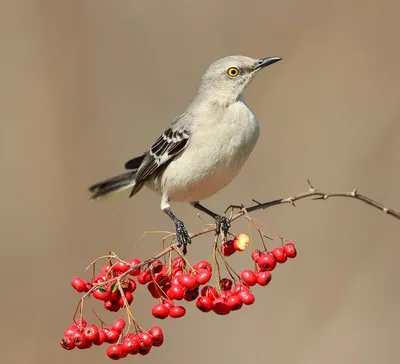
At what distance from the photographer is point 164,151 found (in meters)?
7.29

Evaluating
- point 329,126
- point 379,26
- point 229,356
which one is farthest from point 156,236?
point 379,26

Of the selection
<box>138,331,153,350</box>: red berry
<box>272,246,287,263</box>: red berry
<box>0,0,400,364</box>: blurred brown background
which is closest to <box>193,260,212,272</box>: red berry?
<box>272,246,287,263</box>: red berry

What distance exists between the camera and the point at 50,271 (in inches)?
382

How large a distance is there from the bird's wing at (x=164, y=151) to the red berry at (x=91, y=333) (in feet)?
9.44

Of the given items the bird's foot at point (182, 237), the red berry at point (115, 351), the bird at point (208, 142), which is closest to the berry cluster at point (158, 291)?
the red berry at point (115, 351)

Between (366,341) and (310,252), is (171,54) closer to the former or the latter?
(310,252)

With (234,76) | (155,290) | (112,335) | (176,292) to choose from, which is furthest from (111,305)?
(234,76)

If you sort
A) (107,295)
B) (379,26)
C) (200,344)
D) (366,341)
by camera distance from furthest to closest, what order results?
(379,26), (200,344), (366,341), (107,295)

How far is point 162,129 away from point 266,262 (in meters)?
5.70

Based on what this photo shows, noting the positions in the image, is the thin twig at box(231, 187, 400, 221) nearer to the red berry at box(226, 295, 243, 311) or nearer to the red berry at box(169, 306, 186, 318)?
the red berry at box(226, 295, 243, 311)

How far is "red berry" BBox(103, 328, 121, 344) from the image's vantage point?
4.46 m

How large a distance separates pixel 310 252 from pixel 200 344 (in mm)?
1837

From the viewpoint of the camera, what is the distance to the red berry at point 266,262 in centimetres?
468

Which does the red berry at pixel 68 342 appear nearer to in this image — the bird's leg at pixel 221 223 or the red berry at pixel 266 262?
the bird's leg at pixel 221 223
